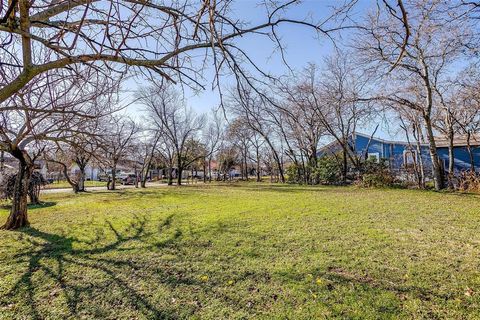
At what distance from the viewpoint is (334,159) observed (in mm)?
20141

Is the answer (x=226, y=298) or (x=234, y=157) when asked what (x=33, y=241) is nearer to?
(x=226, y=298)

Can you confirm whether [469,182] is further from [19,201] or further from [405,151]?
[19,201]

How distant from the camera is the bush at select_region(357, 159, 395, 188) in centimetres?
1430

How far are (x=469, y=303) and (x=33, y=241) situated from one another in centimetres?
649

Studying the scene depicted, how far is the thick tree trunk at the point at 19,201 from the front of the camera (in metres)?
6.32

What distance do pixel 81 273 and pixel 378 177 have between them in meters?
14.3

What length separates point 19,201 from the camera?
641 cm

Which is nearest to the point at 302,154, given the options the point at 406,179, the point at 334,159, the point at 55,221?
the point at 334,159

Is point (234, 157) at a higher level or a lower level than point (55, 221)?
higher

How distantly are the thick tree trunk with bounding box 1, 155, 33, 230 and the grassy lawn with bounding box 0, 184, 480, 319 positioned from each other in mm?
556

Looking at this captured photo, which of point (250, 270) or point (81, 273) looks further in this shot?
point (81, 273)

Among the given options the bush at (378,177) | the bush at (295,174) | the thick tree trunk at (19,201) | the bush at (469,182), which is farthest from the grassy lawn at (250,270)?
the bush at (295,174)

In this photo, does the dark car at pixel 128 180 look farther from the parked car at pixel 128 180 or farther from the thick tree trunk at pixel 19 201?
the thick tree trunk at pixel 19 201

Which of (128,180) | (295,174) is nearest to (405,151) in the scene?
(295,174)
